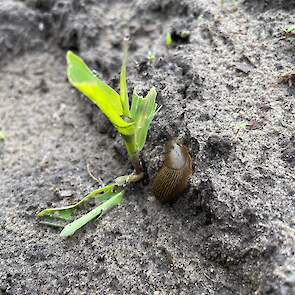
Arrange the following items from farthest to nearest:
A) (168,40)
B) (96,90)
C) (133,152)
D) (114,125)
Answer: (168,40), (133,152), (114,125), (96,90)

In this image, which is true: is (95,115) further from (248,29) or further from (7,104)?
(248,29)

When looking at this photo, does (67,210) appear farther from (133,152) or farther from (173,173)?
(173,173)

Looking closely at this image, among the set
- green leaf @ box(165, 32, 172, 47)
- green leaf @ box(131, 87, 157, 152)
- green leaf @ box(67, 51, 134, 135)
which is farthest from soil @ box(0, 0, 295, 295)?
green leaf @ box(67, 51, 134, 135)

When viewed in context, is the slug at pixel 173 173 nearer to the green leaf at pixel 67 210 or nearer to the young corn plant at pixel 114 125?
the young corn plant at pixel 114 125

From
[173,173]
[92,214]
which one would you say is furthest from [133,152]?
[92,214]

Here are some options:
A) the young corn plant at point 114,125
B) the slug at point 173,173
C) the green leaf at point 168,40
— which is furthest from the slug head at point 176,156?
the green leaf at point 168,40

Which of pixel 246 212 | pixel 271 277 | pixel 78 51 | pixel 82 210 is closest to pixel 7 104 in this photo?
pixel 78 51
